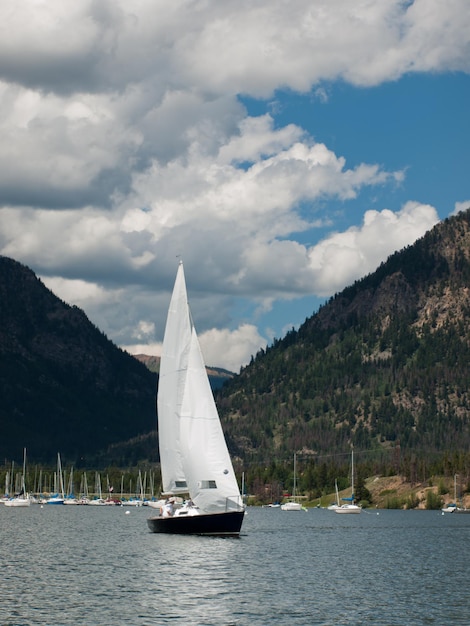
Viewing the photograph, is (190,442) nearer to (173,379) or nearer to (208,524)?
(173,379)

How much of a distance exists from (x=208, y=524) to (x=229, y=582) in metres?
32.0

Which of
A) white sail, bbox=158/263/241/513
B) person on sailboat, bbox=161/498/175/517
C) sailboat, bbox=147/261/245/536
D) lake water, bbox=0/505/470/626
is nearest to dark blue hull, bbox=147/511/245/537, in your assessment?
sailboat, bbox=147/261/245/536

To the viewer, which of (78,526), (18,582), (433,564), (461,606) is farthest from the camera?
(78,526)

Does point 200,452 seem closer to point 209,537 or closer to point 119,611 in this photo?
point 209,537

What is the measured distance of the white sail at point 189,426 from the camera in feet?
392

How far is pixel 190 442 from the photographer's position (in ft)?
396

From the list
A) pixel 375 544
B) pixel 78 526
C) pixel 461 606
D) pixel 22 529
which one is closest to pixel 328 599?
pixel 461 606

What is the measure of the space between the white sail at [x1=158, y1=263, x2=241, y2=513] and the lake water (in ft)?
21.2

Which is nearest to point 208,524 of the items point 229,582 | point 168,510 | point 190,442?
point 168,510

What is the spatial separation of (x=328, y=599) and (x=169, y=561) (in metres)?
28.2

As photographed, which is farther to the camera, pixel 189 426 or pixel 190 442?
pixel 189 426

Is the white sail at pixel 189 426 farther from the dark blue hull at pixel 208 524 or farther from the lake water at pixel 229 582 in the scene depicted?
the lake water at pixel 229 582

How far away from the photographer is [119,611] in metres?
73.2

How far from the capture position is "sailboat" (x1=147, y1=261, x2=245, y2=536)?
393 feet
